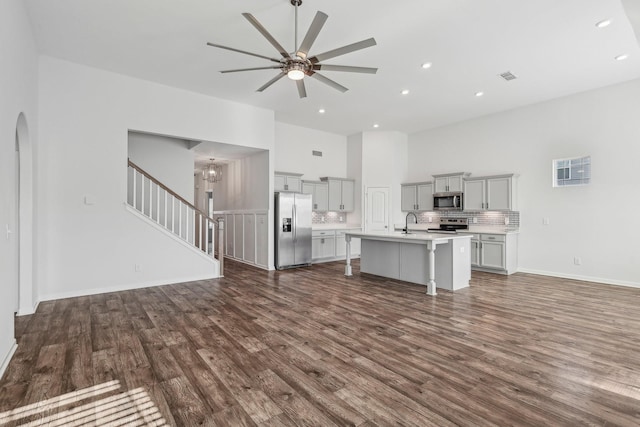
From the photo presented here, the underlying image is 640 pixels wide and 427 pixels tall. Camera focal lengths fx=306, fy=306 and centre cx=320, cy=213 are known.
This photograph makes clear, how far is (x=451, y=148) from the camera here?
7.91 metres

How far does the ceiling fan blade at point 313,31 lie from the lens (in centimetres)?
274

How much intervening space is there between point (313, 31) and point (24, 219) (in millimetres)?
4210

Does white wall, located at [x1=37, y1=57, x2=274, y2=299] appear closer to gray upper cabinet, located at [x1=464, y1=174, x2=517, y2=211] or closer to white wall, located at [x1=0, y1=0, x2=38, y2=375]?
white wall, located at [x1=0, y1=0, x2=38, y2=375]

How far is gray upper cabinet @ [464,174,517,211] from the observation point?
21.5 ft

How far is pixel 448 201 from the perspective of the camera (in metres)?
7.54

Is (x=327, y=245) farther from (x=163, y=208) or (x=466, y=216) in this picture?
(x=163, y=208)

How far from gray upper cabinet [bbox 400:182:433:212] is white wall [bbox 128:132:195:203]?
220 inches

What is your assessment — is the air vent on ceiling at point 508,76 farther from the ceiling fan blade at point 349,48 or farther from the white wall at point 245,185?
the white wall at point 245,185

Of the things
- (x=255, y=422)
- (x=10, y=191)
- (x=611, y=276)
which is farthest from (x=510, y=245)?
(x=10, y=191)

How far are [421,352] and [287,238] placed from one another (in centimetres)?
468

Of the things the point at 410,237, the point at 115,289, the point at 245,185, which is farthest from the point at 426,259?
the point at 115,289

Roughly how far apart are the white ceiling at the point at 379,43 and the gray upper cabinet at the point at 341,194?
8.89 feet

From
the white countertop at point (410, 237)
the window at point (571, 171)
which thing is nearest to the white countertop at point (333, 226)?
the white countertop at point (410, 237)

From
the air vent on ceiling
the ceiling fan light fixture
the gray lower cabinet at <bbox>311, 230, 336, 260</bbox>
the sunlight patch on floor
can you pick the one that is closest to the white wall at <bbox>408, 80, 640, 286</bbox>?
the air vent on ceiling
